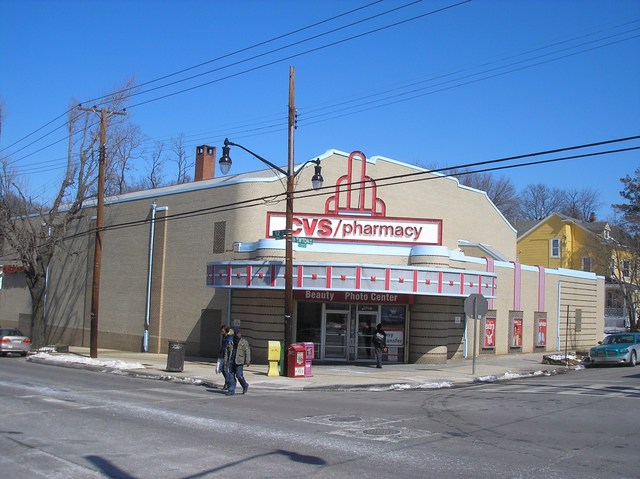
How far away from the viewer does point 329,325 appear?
26.6 m

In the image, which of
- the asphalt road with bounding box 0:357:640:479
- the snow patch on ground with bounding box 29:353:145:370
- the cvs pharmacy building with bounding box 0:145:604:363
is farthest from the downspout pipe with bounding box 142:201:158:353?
the asphalt road with bounding box 0:357:640:479

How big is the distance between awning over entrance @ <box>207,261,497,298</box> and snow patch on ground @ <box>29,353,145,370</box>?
453cm

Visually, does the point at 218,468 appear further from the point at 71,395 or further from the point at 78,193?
the point at 78,193

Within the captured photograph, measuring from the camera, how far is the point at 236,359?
54.4 feet

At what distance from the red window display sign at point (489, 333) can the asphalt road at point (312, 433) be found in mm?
12092

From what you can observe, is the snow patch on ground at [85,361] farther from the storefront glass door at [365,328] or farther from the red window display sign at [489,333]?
the red window display sign at [489,333]

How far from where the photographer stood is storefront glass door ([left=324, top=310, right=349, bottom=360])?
26.5m

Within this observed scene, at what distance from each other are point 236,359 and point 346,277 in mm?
8184

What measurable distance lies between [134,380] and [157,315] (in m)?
10.6

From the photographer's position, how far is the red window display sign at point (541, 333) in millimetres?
34531

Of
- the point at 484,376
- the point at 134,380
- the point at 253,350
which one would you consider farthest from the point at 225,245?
the point at 484,376

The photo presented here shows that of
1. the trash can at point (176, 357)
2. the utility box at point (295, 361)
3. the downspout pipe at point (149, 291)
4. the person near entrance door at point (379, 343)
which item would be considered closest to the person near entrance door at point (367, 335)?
the person near entrance door at point (379, 343)

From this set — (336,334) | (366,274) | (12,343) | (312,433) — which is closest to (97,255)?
(12,343)

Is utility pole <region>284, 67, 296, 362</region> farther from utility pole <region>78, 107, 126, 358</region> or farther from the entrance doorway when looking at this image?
utility pole <region>78, 107, 126, 358</region>
